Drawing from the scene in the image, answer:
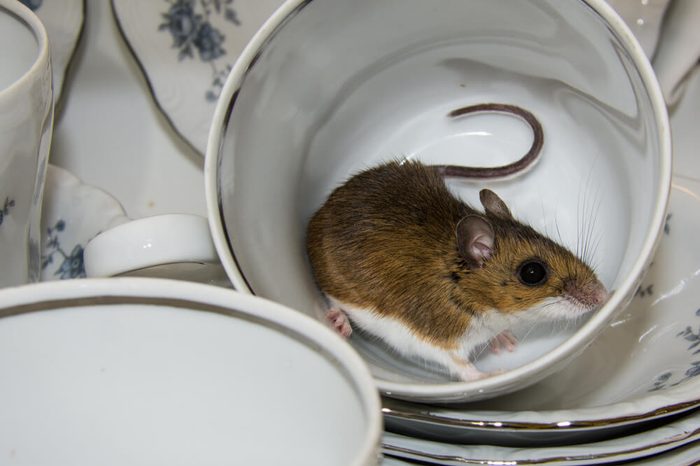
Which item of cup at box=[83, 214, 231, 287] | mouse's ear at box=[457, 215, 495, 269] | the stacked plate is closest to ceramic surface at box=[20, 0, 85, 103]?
the stacked plate

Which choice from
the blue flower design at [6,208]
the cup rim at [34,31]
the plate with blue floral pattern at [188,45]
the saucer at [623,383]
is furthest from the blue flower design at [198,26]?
the saucer at [623,383]

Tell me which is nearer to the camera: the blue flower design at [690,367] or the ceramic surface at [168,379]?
the ceramic surface at [168,379]

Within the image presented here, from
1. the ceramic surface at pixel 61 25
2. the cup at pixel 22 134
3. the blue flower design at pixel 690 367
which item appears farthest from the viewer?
the ceramic surface at pixel 61 25

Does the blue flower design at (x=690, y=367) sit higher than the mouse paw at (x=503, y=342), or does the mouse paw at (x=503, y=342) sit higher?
the blue flower design at (x=690, y=367)

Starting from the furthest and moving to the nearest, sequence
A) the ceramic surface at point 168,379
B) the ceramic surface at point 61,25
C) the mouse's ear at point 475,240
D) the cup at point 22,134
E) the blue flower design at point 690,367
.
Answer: the ceramic surface at point 61,25 < the mouse's ear at point 475,240 < the blue flower design at point 690,367 < the cup at point 22,134 < the ceramic surface at point 168,379

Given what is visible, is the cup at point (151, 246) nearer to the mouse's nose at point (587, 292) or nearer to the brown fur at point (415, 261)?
the brown fur at point (415, 261)

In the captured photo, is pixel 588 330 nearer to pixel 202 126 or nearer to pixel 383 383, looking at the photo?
pixel 383 383
